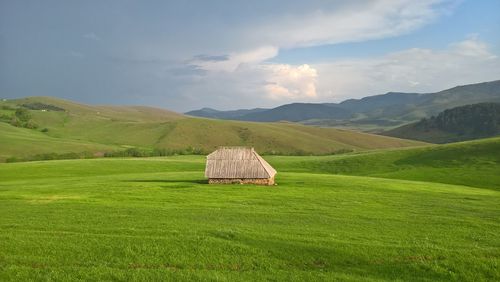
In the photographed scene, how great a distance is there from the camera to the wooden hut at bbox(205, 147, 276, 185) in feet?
185

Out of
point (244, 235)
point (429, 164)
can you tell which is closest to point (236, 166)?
point (244, 235)

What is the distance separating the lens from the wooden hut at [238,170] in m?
56.2

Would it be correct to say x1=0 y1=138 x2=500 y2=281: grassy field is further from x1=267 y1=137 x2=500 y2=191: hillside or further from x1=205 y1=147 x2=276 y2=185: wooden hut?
x1=267 y1=137 x2=500 y2=191: hillside

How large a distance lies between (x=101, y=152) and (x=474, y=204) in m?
112

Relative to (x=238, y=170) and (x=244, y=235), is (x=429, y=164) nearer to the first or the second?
(x=238, y=170)

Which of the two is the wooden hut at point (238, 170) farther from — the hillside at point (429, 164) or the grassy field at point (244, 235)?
the hillside at point (429, 164)

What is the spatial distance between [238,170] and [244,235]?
3502 cm

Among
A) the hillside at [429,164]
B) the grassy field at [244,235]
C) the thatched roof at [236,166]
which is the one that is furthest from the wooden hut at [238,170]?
the hillside at [429,164]

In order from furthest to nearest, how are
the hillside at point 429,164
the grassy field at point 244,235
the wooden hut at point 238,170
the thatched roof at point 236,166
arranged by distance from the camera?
the hillside at point 429,164 < the thatched roof at point 236,166 < the wooden hut at point 238,170 < the grassy field at point 244,235

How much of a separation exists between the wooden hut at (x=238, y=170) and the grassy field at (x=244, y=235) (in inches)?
326

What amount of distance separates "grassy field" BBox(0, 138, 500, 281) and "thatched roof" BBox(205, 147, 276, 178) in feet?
28.1

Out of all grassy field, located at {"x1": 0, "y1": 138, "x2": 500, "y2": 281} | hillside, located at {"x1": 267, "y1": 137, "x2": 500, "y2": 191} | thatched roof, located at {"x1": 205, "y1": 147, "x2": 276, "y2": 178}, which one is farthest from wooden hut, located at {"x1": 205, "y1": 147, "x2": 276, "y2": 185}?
hillside, located at {"x1": 267, "y1": 137, "x2": 500, "y2": 191}

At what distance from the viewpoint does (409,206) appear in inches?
1436

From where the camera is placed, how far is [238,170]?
5734 cm
